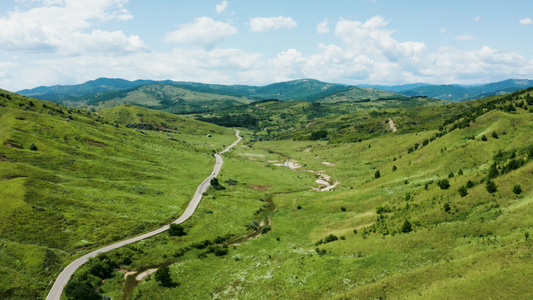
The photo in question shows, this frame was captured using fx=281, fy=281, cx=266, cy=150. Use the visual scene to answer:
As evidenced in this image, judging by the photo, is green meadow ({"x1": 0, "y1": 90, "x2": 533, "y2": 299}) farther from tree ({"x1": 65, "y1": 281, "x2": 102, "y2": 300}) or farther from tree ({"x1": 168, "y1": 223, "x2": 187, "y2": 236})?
tree ({"x1": 168, "y1": 223, "x2": 187, "y2": 236})

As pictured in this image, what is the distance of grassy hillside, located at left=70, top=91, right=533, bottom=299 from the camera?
33.9 m

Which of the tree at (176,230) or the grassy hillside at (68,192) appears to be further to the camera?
the tree at (176,230)

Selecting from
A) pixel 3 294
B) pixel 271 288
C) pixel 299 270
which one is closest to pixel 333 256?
pixel 299 270

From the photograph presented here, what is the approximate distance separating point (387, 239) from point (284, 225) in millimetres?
31322

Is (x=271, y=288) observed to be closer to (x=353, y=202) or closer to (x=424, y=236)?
(x=424, y=236)

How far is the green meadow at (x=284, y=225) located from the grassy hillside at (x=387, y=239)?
0.25 metres

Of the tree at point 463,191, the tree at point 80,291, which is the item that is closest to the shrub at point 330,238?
the tree at point 463,191

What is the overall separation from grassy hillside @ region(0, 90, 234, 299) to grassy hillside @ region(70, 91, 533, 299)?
10.5 m

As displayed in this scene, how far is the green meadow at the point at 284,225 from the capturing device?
3738 cm

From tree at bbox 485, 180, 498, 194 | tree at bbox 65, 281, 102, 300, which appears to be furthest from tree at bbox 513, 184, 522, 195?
tree at bbox 65, 281, 102, 300

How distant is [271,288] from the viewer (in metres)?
43.0

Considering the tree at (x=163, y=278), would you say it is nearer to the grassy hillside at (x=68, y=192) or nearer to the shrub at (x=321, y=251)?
the grassy hillside at (x=68, y=192)

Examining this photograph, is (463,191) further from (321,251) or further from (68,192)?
(68,192)

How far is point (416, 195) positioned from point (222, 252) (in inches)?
1758
